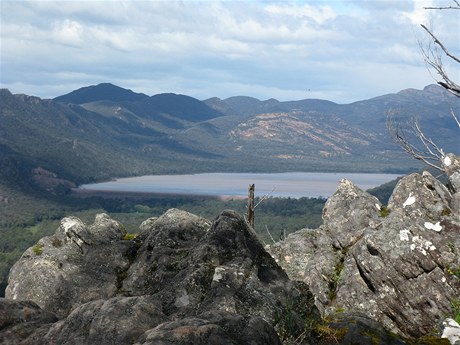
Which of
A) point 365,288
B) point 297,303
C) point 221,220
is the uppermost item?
point 221,220

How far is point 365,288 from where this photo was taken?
2406 centimetres

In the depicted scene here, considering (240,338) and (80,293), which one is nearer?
(240,338)

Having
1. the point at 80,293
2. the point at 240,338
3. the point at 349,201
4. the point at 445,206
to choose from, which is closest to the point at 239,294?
the point at 240,338

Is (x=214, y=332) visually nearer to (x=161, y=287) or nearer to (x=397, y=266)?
(x=161, y=287)

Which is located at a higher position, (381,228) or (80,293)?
(381,228)

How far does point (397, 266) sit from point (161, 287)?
1099 centimetres

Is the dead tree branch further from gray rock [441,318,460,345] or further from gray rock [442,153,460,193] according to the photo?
gray rock [441,318,460,345]

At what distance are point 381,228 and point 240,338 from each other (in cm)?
1482

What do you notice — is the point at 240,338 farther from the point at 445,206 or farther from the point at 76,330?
the point at 445,206

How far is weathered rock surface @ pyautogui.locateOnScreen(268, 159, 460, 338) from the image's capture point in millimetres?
22188

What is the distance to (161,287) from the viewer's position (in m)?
16.6

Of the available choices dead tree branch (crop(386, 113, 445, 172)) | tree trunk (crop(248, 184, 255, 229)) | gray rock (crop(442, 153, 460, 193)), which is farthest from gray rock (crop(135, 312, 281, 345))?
gray rock (crop(442, 153, 460, 193))

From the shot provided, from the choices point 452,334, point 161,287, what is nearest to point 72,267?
point 161,287

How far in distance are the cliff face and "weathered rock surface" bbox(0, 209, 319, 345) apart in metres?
0.04
